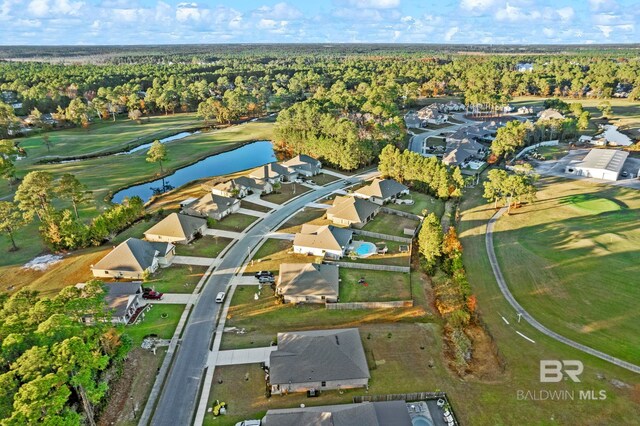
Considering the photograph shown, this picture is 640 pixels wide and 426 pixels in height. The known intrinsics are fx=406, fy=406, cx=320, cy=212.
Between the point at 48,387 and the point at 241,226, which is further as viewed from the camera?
the point at 241,226

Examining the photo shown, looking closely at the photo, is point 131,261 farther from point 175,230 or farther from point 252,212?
point 252,212

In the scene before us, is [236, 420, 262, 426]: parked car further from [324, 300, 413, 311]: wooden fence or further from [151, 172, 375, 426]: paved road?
[324, 300, 413, 311]: wooden fence


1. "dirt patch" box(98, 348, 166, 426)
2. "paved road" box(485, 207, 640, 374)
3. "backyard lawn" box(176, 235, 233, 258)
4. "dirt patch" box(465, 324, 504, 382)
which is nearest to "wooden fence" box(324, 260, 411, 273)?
"paved road" box(485, 207, 640, 374)

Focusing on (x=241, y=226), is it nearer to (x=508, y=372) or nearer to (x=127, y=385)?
(x=127, y=385)

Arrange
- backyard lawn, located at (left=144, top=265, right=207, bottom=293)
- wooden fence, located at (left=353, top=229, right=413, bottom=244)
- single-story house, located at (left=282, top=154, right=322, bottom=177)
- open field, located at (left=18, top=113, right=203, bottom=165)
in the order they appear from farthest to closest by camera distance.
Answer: open field, located at (left=18, top=113, right=203, bottom=165), single-story house, located at (left=282, top=154, right=322, bottom=177), wooden fence, located at (left=353, top=229, right=413, bottom=244), backyard lawn, located at (left=144, top=265, right=207, bottom=293)

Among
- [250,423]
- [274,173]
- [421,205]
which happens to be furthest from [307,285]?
[274,173]

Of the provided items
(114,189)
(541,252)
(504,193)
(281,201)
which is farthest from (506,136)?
(114,189)
